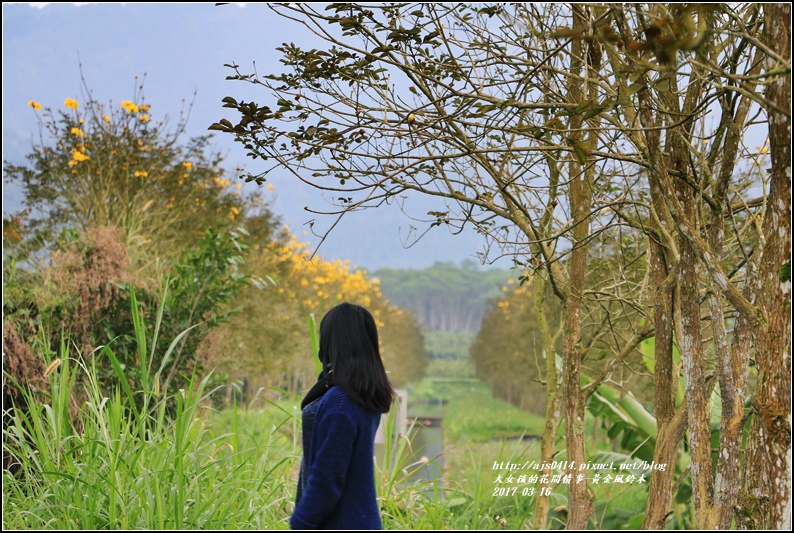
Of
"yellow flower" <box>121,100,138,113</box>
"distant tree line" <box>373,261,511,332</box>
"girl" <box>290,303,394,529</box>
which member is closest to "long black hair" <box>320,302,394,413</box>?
"girl" <box>290,303,394,529</box>

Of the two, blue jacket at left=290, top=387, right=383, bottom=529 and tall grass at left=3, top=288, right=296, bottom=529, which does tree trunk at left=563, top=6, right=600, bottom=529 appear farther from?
blue jacket at left=290, top=387, right=383, bottom=529

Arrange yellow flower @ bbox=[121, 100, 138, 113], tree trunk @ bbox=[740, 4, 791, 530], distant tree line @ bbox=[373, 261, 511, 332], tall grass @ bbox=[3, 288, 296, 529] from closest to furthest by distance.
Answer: tree trunk @ bbox=[740, 4, 791, 530] < tall grass @ bbox=[3, 288, 296, 529] < yellow flower @ bbox=[121, 100, 138, 113] < distant tree line @ bbox=[373, 261, 511, 332]

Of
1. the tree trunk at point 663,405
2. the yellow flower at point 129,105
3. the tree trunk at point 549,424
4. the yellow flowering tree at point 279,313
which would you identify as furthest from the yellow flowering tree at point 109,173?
the tree trunk at point 663,405

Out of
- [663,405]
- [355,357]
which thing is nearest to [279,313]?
[663,405]

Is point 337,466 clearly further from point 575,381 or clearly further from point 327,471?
point 575,381

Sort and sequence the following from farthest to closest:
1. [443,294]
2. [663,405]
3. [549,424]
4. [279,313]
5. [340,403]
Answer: [443,294], [279,313], [549,424], [663,405], [340,403]

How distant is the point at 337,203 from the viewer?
9.57 feet

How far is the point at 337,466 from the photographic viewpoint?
7.19 ft

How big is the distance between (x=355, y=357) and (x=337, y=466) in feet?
1.06

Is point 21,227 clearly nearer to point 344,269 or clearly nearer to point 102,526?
point 102,526

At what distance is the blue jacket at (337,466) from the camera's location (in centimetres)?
220

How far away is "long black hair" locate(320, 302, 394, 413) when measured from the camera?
226 cm

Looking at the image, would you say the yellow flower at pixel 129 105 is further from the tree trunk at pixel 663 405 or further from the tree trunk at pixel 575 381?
the tree trunk at pixel 663 405

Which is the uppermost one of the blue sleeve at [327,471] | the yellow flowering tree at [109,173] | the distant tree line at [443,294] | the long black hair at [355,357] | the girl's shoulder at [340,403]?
the distant tree line at [443,294]
